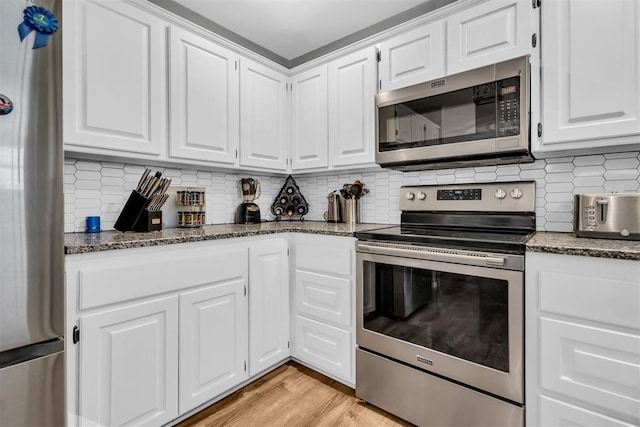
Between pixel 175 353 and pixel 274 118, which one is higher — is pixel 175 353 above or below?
below

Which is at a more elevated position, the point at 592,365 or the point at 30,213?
the point at 30,213

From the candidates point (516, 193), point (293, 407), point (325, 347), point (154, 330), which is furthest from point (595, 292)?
point (154, 330)

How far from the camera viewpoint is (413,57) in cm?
195

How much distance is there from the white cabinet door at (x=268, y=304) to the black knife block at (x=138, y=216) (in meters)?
0.56

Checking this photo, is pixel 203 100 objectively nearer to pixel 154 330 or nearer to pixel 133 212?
pixel 133 212

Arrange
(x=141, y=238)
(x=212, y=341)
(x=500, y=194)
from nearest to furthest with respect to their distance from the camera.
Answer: (x=141, y=238) < (x=212, y=341) < (x=500, y=194)

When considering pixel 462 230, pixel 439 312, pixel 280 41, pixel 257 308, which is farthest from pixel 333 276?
pixel 280 41

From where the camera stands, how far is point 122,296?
53.9 inches

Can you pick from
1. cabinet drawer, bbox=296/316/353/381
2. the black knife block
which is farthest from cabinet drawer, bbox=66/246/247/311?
cabinet drawer, bbox=296/316/353/381

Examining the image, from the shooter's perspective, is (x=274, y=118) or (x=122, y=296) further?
(x=274, y=118)

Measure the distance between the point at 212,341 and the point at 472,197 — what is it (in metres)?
1.68

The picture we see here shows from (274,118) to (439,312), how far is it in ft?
5.90

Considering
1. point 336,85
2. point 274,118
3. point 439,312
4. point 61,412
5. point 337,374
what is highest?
point 336,85

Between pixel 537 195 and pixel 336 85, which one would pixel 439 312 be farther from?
pixel 336 85
